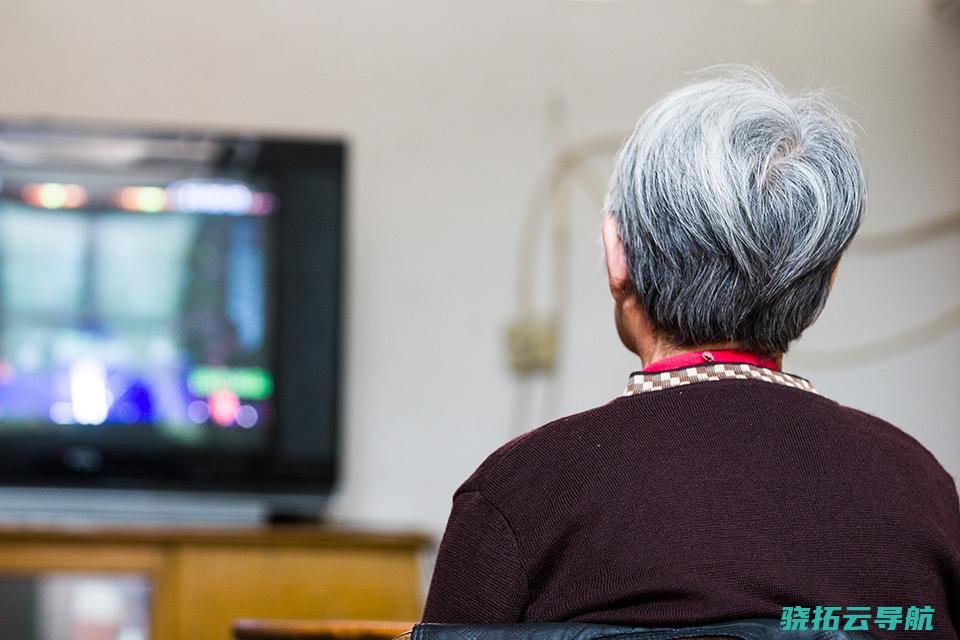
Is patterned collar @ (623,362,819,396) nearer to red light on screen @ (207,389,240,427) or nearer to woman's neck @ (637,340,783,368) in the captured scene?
woman's neck @ (637,340,783,368)

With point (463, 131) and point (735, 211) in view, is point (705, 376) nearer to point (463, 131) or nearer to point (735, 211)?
point (735, 211)

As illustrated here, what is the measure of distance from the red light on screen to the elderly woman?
5.65ft

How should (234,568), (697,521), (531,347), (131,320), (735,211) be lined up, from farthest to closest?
(531,347) → (131,320) → (234,568) → (735,211) → (697,521)

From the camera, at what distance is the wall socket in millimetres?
2916

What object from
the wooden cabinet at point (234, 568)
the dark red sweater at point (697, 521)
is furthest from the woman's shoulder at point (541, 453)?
the wooden cabinet at point (234, 568)

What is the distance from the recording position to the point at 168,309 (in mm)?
2734

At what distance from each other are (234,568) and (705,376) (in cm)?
157

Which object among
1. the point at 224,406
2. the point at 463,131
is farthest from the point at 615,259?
the point at 463,131

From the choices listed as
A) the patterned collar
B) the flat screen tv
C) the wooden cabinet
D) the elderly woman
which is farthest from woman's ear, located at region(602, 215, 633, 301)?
the flat screen tv

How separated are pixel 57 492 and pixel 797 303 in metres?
2.04

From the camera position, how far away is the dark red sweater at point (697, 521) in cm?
92

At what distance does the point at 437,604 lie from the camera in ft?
3.33

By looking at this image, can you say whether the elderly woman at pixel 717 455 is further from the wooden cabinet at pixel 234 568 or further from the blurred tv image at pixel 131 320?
the blurred tv image at pixel 131 320

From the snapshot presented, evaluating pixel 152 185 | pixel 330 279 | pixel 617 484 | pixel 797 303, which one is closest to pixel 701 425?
pixel 617 484
